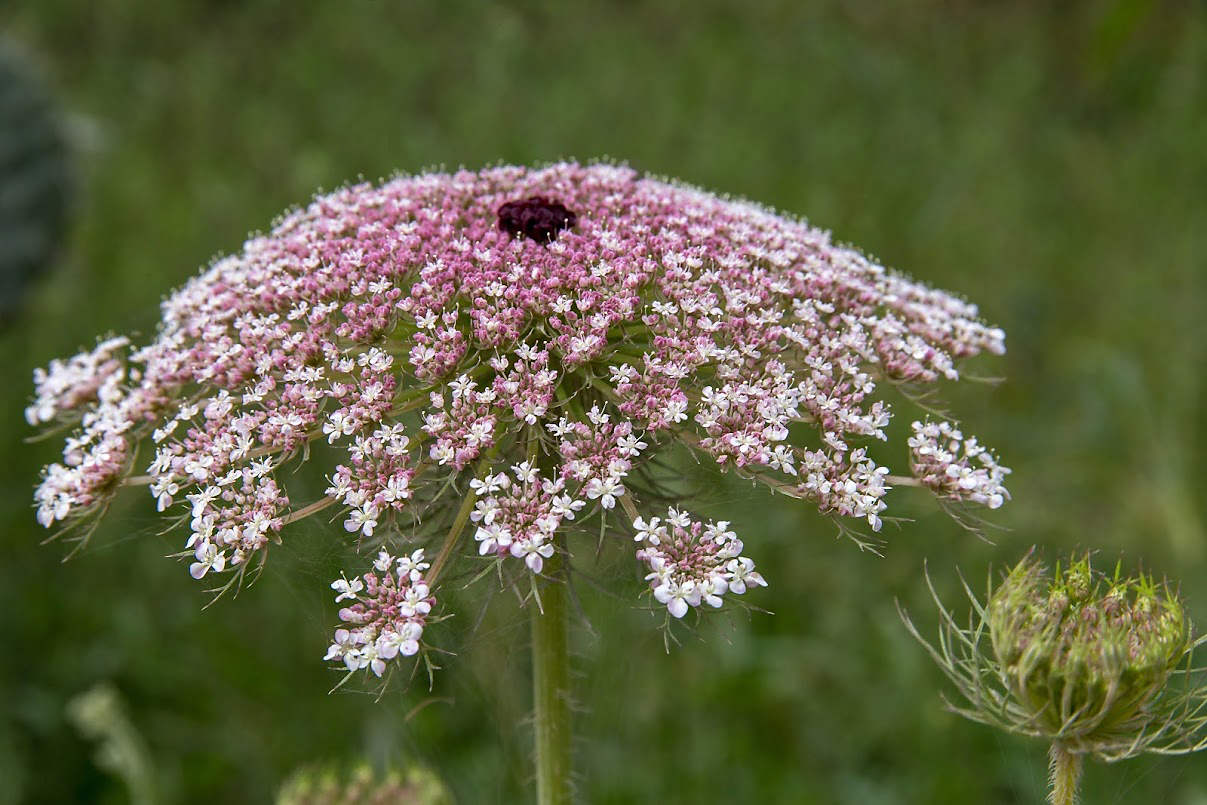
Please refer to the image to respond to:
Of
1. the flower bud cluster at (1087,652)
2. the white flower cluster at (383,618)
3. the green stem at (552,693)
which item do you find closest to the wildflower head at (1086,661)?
the flower bud cluster at (1087,652)

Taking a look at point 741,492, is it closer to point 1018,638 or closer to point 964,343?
point 1018,638

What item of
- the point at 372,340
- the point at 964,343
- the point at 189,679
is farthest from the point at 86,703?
the point at 964,343

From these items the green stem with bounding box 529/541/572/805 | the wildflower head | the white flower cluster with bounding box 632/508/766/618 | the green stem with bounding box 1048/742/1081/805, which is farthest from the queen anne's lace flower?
the green stem with bounding box 1048/742/1081/805

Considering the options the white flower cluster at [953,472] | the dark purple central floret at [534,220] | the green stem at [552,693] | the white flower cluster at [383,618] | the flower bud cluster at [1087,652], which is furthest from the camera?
the dark purple central floret at [534,220]

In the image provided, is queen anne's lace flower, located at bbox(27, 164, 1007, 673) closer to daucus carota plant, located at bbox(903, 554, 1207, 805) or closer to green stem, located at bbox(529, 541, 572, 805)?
green stem, located at bbox(529, 541, 572, 805)

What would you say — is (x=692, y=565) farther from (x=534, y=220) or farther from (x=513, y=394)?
(x=534, y=220)

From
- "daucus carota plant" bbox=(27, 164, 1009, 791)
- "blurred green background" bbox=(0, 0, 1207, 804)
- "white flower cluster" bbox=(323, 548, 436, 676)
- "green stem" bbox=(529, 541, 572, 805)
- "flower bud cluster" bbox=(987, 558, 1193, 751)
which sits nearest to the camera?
"flower bud cluster" bbox=(987, 558, 1193, 751)

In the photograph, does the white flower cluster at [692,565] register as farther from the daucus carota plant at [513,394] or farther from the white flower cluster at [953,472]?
the white flower cluster at [953,472]
